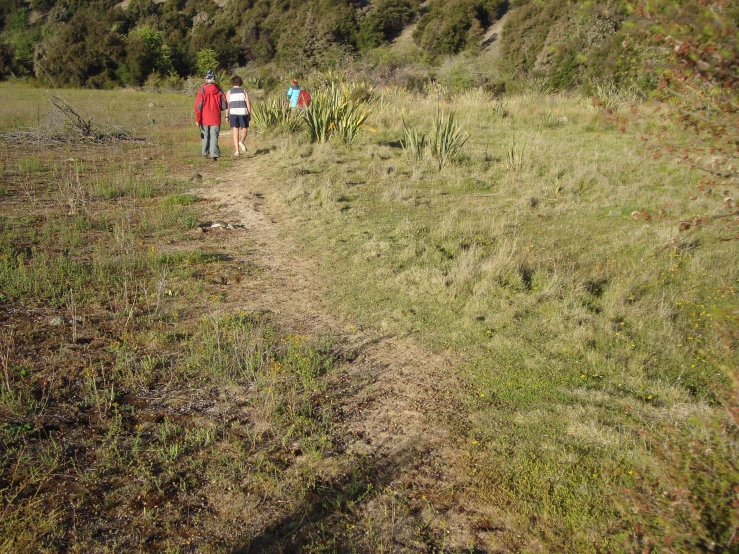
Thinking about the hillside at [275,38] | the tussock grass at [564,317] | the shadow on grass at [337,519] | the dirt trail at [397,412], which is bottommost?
the shadow on grass at [337,519]

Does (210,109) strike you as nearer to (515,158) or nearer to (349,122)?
(349,122)

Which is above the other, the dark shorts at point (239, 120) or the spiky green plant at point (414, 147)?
the dark shorts at point (239, 120)

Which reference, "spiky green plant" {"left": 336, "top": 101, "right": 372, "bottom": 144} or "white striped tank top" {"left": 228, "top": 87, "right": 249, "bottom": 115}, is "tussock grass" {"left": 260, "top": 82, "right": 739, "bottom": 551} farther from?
"white striped tank top" {"left": 228, "top": 87, "right": 249, "bottom": 115}

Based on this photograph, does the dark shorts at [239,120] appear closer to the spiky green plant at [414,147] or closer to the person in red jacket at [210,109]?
the person in red jacket at [210,109]

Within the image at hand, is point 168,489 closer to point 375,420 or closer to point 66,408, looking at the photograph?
point 66,408

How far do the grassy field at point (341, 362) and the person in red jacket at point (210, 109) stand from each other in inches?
88.1

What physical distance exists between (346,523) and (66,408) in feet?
6.44

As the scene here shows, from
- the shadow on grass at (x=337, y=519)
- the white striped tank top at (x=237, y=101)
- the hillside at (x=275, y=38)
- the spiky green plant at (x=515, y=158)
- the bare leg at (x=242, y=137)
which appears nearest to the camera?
the shadow on grass at (x=337, y=519)

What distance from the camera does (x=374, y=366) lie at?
4406mm

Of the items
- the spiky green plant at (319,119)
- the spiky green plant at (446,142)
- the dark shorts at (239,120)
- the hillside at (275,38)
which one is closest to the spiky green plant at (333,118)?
the spiky green plant at (319,119)

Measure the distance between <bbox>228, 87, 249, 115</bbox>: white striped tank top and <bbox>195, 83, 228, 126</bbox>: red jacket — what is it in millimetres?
535

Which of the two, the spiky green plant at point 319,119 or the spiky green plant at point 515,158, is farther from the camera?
the spiky green plant at point 319,119

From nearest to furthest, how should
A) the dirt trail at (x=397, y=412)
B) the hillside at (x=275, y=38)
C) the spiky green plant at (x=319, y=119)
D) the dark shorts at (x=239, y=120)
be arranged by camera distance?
the dirt trail at (x=397, y=412), the dark shorts at (x=239, y=120), the spiky green plant at (x=319, y=119), the hillside at (x=275, y=38)

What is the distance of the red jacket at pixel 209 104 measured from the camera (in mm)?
10898
